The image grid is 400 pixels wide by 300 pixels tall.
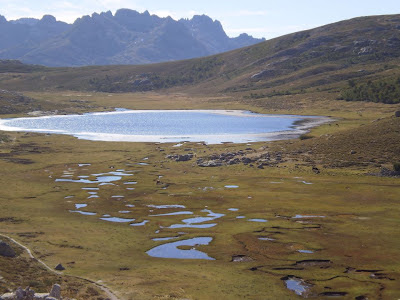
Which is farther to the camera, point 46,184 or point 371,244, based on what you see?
point 46,184

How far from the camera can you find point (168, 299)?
4350cm

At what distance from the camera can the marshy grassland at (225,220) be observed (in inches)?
1892

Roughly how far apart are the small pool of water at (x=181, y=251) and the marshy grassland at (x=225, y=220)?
1121mm

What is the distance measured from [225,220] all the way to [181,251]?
14.6 m

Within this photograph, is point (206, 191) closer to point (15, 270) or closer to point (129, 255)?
point (129, 255)

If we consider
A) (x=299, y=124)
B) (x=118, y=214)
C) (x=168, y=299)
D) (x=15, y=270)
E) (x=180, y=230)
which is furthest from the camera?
(x=299, y=124)

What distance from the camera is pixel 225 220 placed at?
7188cm

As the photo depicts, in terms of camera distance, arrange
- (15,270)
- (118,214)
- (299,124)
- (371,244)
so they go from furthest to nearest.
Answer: (299,124) < (118,214) < (371,244) < (15,270)

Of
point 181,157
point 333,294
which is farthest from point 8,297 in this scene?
point 181,157

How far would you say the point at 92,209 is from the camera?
260 feet

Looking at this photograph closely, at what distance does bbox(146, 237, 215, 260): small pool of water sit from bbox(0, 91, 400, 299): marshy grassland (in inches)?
44.1

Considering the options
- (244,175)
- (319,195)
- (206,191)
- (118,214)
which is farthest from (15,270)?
(244,175)

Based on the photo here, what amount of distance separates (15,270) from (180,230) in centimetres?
2366

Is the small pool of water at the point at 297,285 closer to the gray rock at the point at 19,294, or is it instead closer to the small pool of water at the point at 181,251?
the small pool of water at the point at 181,251
